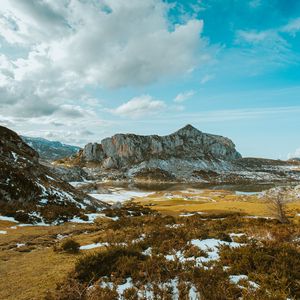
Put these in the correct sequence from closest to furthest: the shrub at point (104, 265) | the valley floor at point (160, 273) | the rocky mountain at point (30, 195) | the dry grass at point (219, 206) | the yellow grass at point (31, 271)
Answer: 1. the valley floor at point (160, 273)
2. the yellow grass at point (31, 271)
3. the shrub at point (104, 265)
4. the rocky mountain at point (30, 195)
5. the dry grass at point (219, 206)

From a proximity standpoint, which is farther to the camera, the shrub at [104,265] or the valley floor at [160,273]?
the shrub at [104,265]

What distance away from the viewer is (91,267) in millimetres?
9844

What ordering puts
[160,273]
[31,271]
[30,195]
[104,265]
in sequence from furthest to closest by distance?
[30,195] < [31,271] < [104,265] < [160,273]

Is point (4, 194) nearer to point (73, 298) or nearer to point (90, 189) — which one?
point (73, 298)

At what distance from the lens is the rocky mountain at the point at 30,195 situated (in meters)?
30.8

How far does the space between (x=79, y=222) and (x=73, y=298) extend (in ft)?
79.1

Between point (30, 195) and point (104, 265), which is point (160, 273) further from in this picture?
point (30, 195)

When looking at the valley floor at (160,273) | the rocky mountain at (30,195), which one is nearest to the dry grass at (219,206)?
the rocky mountain at (30,195)

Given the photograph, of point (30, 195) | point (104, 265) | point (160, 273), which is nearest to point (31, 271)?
point (104, 265)

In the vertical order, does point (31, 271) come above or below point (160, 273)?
below

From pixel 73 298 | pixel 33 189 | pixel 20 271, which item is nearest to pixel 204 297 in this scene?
pixel 73 298

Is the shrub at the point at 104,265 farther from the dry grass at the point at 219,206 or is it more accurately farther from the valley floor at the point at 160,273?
the dry grass at the point at 219,206

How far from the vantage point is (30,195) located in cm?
3878

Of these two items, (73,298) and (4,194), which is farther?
(4,194)
